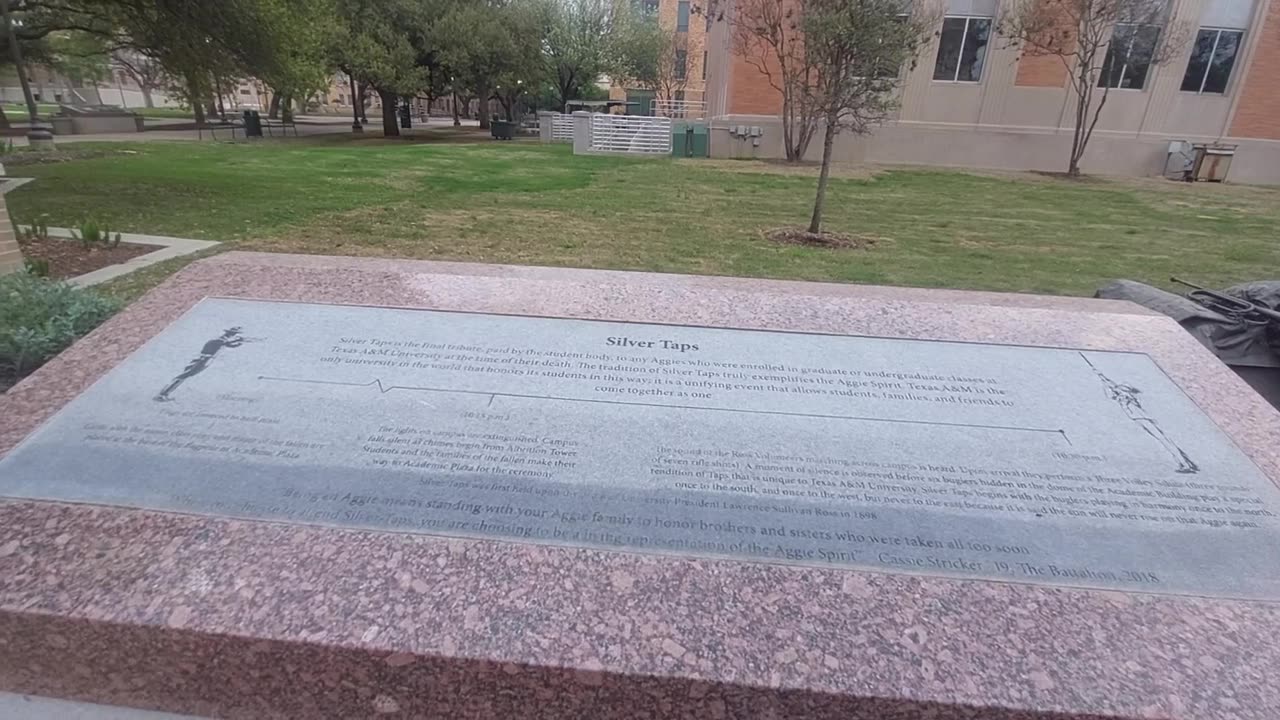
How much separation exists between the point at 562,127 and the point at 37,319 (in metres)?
31.9

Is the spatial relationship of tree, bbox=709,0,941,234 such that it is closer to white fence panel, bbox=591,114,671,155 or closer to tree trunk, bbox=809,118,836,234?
tree trunk, bbox=809,118,836,234

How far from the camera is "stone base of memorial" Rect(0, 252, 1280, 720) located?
61.6 inches

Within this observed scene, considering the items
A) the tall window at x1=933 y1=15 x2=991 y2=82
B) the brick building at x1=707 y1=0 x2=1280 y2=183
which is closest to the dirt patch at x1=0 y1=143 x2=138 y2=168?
the brick building at x1=707 y1=0 x2=1280 y2=183

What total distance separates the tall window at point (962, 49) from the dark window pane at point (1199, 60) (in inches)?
254

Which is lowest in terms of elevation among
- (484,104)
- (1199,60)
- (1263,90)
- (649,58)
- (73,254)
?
(73,254)

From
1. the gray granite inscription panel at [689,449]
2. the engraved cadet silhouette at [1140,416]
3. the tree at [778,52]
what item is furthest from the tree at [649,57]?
the engraved cadet silhouette at [1140,416]

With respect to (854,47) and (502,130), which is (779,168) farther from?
(502,130)

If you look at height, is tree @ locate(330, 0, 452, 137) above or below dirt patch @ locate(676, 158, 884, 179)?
above

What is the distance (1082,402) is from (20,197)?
44.1ft

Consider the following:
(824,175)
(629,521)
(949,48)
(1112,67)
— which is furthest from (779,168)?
(629,521)

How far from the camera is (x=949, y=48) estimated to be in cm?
2158

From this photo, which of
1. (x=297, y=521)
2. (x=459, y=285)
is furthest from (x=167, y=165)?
(x=297, y=521)

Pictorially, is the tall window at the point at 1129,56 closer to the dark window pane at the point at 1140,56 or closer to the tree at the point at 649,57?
the dark window pane at the point at 1140,56

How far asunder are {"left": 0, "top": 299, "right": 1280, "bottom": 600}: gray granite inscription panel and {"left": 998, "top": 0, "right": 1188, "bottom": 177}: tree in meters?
21.7
